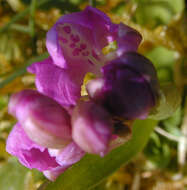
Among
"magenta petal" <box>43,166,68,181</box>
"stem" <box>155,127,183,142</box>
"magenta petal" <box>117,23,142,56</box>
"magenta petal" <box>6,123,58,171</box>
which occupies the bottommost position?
"stem" <box>155,127,183,142</box>

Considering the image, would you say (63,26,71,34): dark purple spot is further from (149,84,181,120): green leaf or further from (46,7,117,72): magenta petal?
(149,84,181,120): green leaf

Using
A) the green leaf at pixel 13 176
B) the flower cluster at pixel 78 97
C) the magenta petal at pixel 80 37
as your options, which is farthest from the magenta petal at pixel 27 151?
the green leaf at pixel 13 176

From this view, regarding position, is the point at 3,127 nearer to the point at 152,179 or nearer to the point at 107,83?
the point at 152,179

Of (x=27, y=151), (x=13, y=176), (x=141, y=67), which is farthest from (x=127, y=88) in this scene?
(x=13, y=176)

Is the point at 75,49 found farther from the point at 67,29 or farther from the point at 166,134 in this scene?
the point at 166,134

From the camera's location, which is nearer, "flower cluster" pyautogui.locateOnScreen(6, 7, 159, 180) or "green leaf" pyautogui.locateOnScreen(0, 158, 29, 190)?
"flower cluster" pyautogui.locateOnScreen(6, 7, 159, 180)

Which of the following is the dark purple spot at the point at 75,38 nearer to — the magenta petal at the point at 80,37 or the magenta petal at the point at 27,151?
the magenta petal at the point at 80,37

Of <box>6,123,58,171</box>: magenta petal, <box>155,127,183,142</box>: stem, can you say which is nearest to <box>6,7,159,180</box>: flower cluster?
<box>6,123,58,171</box>: magenta petal
